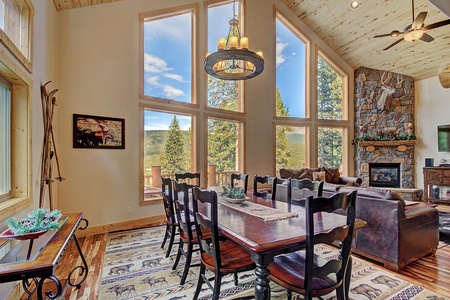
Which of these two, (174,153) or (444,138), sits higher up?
(444,138)

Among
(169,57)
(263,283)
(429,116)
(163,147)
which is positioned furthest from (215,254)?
(429,116)

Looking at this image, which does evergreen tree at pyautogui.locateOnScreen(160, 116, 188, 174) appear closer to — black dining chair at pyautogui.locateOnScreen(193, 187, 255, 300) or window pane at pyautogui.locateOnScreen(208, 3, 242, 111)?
window pane at pyautogui.locateOnScreen(208, 3, 242, 111)

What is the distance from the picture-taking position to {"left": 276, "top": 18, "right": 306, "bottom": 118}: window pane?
277 inches

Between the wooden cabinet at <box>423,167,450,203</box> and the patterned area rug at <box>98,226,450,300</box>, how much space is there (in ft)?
16.9

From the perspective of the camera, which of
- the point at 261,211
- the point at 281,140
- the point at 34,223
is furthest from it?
the point at 281,140

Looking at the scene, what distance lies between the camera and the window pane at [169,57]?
504cm

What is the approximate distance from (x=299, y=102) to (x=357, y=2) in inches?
110

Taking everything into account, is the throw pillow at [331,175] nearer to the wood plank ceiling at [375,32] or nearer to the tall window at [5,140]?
the wood plank ceiling at [375,32]

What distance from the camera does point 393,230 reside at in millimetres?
2834

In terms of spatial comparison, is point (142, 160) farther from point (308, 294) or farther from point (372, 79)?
point (372, 79)

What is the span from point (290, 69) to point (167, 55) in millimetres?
3789

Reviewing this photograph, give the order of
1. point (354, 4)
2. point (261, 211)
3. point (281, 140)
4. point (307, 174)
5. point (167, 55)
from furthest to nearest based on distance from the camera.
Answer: point (281, 140)
point (307, 174)
point (354, 4)
point (167, 55)
point (261, 211)

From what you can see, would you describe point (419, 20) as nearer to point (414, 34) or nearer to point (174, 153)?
point (414, 34)

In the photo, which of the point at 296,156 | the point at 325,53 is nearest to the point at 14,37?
the point at 296,156
